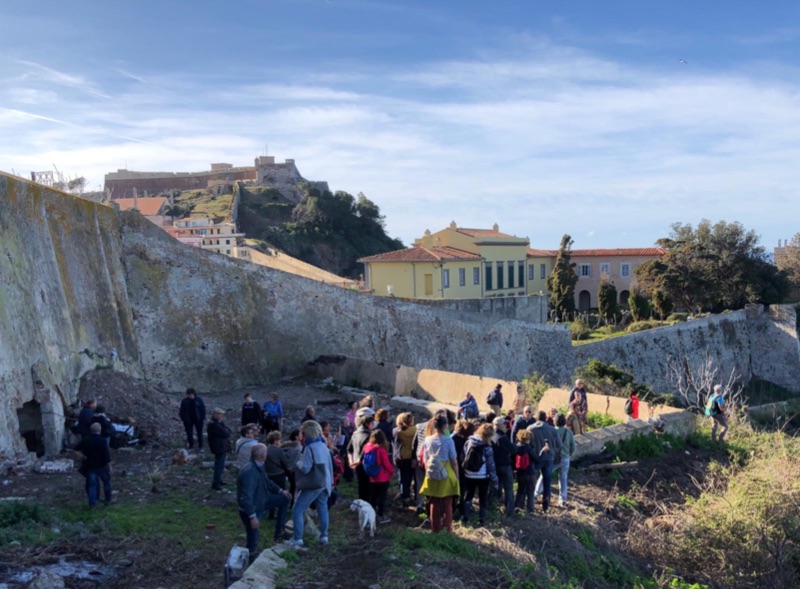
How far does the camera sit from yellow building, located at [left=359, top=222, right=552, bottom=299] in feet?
126

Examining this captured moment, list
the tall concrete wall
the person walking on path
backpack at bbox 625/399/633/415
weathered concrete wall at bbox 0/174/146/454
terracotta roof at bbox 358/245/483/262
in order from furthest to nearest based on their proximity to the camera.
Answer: terracotta roof at bbox 358/245/483/262, the tall concrete wall, backpack at bbox 625/399/633/415, weathered concrete wall at bbox 0/174/146/454, the person walking on path

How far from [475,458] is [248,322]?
13418 millimetres

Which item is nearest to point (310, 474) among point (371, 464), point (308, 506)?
point (308, 506)

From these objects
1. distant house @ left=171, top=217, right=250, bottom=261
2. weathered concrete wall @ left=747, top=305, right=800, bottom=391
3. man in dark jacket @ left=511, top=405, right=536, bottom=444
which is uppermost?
distant house @ left=171, top=217, right=250, bottom=261

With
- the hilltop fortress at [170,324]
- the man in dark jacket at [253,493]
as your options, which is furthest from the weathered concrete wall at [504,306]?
the man in dark jacket at [253,493]

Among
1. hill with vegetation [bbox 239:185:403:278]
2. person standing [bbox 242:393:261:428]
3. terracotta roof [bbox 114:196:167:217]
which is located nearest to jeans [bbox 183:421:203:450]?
person standing [bbox 242:393:261:428]

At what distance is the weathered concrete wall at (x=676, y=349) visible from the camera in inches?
1225

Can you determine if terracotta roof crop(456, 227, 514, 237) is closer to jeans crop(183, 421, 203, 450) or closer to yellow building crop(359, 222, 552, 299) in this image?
yellow building crop(359, 222, 552, 299)

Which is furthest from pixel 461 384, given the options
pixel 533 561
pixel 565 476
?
pixel 533 561

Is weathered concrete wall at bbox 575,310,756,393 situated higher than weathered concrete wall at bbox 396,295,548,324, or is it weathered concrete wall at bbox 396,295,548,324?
weathered concrete wall at bbox 396,295,548,324

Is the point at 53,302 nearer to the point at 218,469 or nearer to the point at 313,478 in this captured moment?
the point at 218,469

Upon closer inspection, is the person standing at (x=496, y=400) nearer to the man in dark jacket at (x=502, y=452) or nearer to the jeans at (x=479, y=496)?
the man in dark jacket at (x=502, y=452)

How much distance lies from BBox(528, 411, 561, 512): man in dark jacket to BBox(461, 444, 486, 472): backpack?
0.96m

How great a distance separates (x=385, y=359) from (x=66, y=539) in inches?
633
